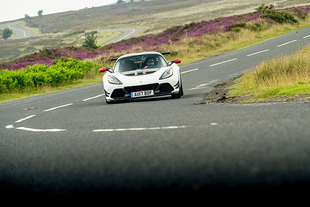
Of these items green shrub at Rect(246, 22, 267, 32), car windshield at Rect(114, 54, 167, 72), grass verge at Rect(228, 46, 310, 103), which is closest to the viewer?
grass verge at Rect(228, 46, 310, 103)

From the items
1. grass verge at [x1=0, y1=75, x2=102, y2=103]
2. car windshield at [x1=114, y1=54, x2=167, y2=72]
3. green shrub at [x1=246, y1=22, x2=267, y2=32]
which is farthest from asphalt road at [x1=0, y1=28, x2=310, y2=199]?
green shrub at [x1=246, y1=22, x2=267, y2=32]

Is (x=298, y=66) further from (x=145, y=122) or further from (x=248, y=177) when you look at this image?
(x=248, y=177)

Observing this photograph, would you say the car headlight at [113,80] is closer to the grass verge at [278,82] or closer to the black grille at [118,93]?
the black grille at [118,93]

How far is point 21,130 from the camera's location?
9.14 m

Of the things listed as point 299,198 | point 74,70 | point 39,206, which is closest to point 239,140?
point 299,198

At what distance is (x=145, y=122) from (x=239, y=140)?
2.94m

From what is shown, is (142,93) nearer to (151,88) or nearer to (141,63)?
(151,88)

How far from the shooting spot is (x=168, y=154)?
524 cm

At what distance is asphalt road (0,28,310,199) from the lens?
4.00 metres

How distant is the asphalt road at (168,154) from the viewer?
3996 mm

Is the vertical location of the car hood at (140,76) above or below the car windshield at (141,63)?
below

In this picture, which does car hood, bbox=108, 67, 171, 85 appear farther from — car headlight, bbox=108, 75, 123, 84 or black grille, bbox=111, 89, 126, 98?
black grille, bbox=111, 89, 126, 98

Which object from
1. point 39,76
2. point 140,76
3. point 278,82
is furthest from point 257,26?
point 140,76

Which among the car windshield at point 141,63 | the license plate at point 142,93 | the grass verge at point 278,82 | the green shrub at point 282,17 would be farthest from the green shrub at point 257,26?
the license plate at point 142,93
